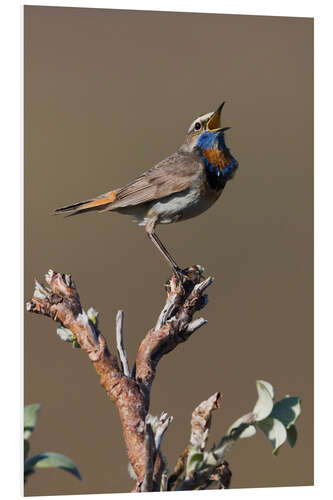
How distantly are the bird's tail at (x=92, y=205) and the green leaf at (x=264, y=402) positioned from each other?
119cm

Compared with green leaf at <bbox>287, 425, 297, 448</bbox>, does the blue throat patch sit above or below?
above

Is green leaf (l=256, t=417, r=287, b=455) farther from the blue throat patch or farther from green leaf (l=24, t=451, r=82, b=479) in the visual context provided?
the blue throat patch

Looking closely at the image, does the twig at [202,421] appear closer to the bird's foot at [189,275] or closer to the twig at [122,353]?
the twig at [122,353]

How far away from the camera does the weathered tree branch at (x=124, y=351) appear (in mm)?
3160

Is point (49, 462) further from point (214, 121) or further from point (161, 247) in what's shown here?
point (214, 121)

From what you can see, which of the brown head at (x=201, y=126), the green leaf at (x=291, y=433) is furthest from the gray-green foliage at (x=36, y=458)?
the brown head at (x=201, y=126)

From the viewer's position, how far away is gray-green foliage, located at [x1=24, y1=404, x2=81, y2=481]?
2.85m

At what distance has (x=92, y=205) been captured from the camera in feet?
12.6

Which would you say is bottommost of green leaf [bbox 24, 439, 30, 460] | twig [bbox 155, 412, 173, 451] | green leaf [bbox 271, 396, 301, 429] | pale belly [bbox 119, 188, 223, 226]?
green leaf [bbox 24, 439, 30, 460]

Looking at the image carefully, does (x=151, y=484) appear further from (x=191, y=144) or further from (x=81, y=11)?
(x=81, y=11)

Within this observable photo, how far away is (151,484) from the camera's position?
3068 mm

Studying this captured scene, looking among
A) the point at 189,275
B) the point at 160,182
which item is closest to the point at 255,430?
the point at 189,275

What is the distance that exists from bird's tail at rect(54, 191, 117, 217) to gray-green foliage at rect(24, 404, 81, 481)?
1127mm

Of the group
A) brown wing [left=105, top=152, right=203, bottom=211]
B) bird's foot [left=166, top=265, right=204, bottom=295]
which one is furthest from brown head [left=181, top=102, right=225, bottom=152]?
bird's foot [left=166, top=265, right=204, bottom=295]
